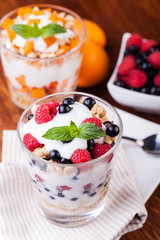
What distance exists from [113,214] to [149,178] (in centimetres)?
17

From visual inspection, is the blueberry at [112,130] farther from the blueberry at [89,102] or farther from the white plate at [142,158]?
the white plate at [142,158]

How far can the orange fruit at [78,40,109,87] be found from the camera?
57.4 inches

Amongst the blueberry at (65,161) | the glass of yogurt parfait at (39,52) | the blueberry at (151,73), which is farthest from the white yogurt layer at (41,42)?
the blueberry at (65,161)

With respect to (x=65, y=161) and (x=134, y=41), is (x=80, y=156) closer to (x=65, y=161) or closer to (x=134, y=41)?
(x=65, y=161)

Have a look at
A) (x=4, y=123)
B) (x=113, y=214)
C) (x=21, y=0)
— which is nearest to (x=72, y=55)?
(x=4, y=123)

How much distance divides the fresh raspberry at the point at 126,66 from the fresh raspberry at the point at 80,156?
2.13 ft

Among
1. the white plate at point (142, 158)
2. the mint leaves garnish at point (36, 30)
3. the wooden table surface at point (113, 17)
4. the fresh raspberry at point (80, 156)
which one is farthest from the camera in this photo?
the wooden table surface at point (113, 17)

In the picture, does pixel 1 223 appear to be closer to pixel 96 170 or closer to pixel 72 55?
pixel 96 170

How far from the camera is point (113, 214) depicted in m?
1.05

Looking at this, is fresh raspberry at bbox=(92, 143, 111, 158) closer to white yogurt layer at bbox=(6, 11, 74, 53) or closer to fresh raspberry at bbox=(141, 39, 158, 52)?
white yogurt layer at bbox=(6, 11, 74, 53)

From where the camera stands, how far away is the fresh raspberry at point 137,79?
1.36 m

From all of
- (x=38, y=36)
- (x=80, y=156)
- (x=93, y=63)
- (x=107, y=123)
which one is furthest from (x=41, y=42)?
(x=80, y=156)

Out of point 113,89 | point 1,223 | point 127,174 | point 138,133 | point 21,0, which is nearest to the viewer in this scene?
point 1,223

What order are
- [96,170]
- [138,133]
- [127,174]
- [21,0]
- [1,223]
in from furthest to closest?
1. [21,0]
2. [138,133]
3. [127,174]
4. [1,223]
5. [96,170]
